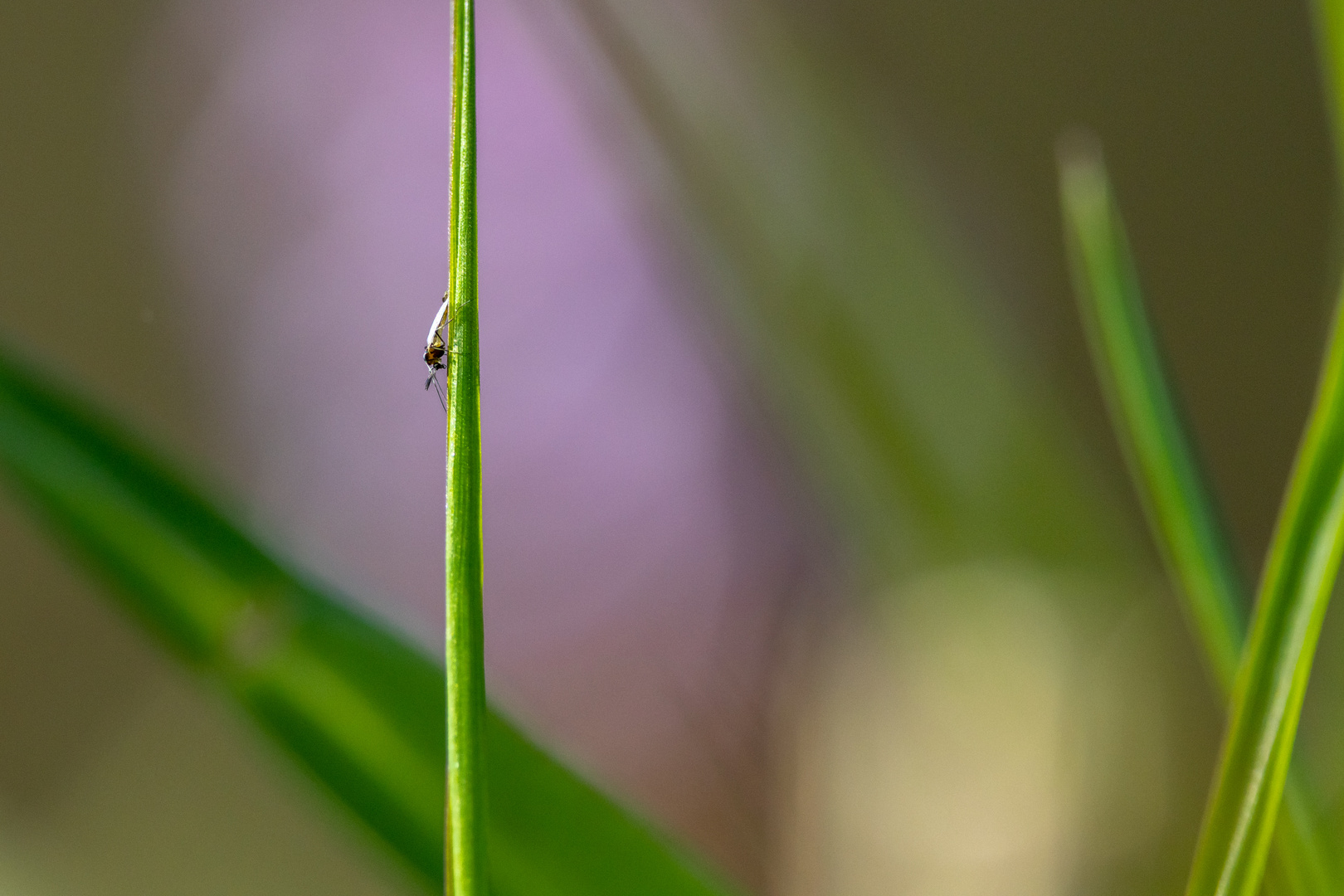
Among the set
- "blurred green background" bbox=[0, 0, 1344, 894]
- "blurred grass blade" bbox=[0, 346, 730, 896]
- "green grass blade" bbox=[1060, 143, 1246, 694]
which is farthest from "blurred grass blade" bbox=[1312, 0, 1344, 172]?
"blurred green background" bbox=[0, 0, 1344, 894]

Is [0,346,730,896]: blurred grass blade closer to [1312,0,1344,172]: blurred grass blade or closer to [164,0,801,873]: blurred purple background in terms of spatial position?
[1312,0,1344,172]: blurred grass blade

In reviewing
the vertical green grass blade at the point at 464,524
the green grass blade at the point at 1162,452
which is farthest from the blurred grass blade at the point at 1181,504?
the vertical green grass blade at the point at 464,524

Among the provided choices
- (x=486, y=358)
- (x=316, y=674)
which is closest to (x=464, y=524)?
(x=316, y=674)

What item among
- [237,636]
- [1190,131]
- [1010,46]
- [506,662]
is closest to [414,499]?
[506,662]

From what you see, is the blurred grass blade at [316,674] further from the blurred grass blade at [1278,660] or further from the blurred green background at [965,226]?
the blurred green background at [965,226]

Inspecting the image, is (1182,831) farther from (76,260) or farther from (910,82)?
(76,260)

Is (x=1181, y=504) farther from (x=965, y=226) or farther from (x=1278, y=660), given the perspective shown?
(x=965, y=226)

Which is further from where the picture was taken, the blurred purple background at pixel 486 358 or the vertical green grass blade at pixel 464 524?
the blurred purple background at pixel 486 358
